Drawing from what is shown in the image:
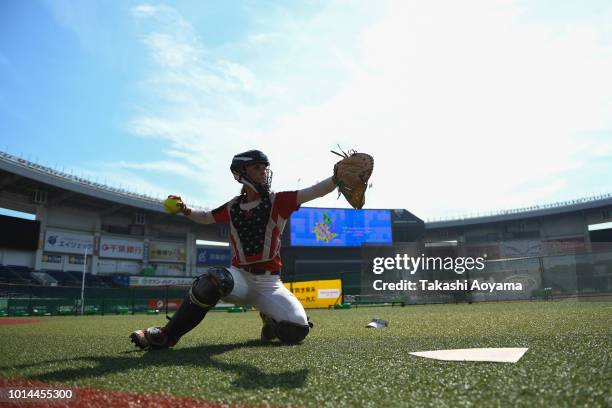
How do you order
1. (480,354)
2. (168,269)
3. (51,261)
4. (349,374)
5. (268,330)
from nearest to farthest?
(349,374)
(480,354)
(268,330)
(51,261)
(168,269)

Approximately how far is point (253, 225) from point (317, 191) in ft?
2.19

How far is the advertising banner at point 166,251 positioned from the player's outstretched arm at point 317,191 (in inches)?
1749

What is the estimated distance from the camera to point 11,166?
31.4m

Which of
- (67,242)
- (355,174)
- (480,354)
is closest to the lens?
(480,354)

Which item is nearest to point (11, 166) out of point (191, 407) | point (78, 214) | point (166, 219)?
point (78, 214)

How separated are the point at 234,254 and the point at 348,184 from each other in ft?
4.39

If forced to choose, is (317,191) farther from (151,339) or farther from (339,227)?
(339,227)

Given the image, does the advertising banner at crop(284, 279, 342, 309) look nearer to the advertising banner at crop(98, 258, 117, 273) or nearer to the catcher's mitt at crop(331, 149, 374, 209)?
the catcher's mitt at crop(331, 149, 374, 209)

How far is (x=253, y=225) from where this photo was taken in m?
3.70

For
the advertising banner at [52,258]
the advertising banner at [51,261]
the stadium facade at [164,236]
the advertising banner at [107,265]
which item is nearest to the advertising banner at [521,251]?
the stadium facade at [164,236]

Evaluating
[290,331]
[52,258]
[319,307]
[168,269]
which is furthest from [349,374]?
[168,269]

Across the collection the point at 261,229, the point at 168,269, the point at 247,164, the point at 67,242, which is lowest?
the point at 168,269

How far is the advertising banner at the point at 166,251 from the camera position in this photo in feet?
147

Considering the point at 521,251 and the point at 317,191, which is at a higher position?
the point at 521,251
